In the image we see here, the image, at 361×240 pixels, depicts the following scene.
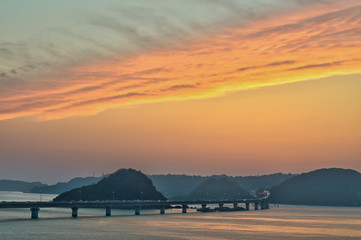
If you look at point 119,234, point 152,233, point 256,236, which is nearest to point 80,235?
point 119,234

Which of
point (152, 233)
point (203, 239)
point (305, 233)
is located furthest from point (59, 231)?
point (305, 233)

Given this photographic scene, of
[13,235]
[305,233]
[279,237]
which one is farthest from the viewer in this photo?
[305,233]

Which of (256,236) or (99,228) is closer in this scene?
(256,236)

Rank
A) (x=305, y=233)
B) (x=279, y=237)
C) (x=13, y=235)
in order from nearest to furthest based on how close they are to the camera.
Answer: (x=13, y=235)
(x=279, y=237)
(x=305, y=233)

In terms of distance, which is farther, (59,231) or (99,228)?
(99,228)

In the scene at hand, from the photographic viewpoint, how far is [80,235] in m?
170

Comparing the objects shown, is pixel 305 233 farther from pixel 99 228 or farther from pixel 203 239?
pixel 99 228

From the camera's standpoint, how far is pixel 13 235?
16500 centimetres

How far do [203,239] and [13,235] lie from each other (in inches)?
2175

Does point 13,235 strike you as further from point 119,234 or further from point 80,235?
point 119,234

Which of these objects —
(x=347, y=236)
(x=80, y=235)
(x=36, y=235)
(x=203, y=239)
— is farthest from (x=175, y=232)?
(x=347, y=236)

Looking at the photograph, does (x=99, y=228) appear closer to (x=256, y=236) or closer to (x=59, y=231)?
(x=59, y=231)

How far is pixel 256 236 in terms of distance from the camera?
182 metres

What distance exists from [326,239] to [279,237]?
1434 cm
